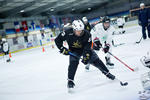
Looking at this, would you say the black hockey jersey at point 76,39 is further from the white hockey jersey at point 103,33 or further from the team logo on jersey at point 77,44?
the white hockey jersey at point 103,33

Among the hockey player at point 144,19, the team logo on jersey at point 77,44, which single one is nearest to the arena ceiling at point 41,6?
the hockey player at point 144,19

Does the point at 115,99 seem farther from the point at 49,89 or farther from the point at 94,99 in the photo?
the point at 49,89

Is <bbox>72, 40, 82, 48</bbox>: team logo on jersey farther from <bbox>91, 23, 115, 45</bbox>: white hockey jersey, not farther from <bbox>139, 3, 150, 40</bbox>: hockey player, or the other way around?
<bbox>139, 3, 150, 40</bbox>: hockey player

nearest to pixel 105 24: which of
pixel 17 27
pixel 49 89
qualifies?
pixel 49 89

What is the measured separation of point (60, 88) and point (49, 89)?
0.74ft

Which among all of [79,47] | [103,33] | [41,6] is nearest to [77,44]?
[79,47]

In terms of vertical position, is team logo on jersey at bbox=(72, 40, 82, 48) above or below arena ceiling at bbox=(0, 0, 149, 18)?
below

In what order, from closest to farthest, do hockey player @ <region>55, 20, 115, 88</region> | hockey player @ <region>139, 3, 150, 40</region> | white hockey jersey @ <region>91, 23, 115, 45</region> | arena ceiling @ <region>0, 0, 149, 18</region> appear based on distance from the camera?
hockey player @ <region>55, 20, 115, 88</region> → white hockey jersey @ <region>91, 23, 115, 45</region> → hockey player @ <region>139, 3, 150, 40</region> → arena ceiling @ <region>0, 0, 149, 18</region>

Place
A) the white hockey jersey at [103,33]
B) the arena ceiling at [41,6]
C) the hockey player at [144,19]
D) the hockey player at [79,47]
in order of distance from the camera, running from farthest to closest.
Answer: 1. the arena ceiling at [41,6]
2. the hockey player at [144,19]
3. the white hockey jersey at [103,33]
4. the hockey player at [79,47]

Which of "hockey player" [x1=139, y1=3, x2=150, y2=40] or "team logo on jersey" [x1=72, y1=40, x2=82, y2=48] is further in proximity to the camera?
"hockey player" [x1=139, y1=3, x2=150, y2=40]

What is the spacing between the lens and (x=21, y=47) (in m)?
17.0

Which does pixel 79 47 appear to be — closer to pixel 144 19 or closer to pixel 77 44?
pixel 77 44

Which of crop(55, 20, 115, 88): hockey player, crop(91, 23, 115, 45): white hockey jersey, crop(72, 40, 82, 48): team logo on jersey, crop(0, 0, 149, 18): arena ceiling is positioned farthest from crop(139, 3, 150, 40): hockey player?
crop(0, 0, 149, 18): arena ceiling

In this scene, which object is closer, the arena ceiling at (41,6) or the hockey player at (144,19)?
the hockey player at (144,19)
